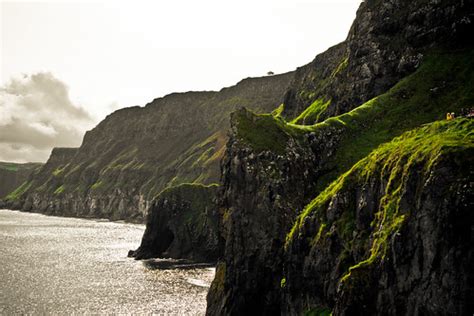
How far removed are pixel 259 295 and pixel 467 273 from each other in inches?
1148

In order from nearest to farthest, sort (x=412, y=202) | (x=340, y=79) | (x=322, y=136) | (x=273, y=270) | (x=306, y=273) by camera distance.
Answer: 1. (x=412, y=202)
2. (x=306, y=273)
3. (x=273, y=270)
4. (x=322, y=136)
5. (x=340, y=79)

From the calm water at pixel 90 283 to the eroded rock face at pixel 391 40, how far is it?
4595cm

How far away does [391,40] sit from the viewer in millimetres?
76938

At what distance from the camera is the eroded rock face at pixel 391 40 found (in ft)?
224

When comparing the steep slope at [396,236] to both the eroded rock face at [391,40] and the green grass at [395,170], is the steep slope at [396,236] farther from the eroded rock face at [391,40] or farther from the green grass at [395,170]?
the eroded rock face at [391,40]

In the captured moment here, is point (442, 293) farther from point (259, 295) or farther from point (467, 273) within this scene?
point (259, 295)

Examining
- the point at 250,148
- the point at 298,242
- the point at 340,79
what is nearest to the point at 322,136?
the point at 250,148

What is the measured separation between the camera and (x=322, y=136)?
62.6 meters

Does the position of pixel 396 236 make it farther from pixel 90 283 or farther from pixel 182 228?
pixel 182 228

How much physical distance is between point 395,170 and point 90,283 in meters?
64.6

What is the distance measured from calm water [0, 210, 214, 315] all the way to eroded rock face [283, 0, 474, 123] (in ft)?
151

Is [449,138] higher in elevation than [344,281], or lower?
higher

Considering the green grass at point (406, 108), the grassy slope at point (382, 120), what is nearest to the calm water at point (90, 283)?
the grassy slope at point (382, 120)

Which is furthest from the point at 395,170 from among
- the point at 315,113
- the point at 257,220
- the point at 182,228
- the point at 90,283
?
the point at 182,228
